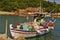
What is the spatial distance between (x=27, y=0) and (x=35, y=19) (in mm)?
79014

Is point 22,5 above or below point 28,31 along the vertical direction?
above

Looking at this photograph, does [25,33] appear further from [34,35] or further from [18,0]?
[18,0]

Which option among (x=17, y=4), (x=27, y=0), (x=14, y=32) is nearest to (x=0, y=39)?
(x=14, y=32)

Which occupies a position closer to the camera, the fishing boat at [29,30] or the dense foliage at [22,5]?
the fishing boat at [29,30]

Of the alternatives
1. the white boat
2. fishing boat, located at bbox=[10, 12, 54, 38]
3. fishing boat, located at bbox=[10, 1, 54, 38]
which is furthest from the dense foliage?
the white boat

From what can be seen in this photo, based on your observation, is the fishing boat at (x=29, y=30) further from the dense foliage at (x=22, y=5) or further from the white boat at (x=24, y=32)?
the dense foliage at (x=22, y=5)

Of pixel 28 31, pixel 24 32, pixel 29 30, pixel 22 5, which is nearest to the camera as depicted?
pixel 24 32

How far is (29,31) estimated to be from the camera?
3622 cm

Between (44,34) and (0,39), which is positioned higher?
(0,39)

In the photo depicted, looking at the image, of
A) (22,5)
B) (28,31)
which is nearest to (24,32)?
(28,31)

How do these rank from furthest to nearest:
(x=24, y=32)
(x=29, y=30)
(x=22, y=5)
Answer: (x=22, y=5), (x=29, y=30), (x=24, y=32)

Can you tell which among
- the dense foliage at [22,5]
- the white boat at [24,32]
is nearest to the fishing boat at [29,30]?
the white boat at [24,32]

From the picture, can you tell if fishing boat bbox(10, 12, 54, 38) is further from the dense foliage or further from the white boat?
the dense foliage

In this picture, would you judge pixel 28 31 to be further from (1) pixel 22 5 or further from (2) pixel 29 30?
(1) pixel 22 5
